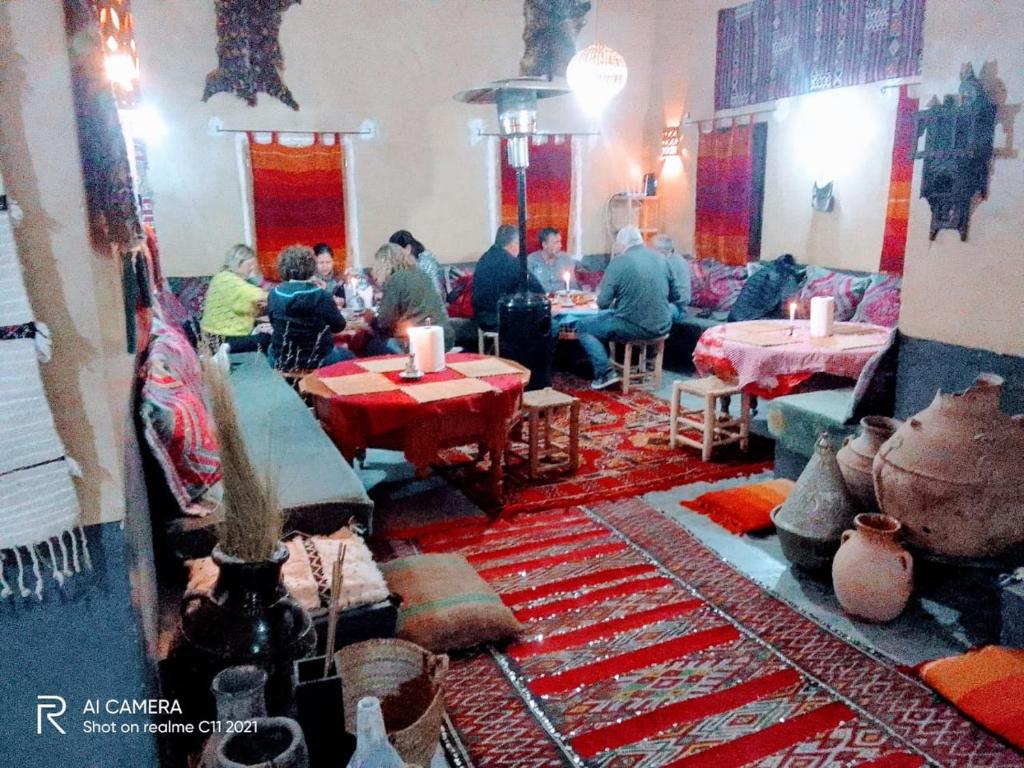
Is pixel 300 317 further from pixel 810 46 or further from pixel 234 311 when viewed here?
pixel 810 46

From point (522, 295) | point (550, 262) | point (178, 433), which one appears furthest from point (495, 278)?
point (178, 433)

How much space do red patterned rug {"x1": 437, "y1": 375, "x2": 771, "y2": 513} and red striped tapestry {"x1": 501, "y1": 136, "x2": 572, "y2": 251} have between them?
3150 millimetres

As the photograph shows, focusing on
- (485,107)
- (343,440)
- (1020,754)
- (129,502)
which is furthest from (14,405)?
(485,107)

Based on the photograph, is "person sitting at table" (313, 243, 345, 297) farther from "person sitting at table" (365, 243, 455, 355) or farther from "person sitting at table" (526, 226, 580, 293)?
"person sitting at table" (526, 226, 580, 293)

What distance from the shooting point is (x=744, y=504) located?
356cm

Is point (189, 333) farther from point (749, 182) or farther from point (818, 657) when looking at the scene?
point (749, 182)

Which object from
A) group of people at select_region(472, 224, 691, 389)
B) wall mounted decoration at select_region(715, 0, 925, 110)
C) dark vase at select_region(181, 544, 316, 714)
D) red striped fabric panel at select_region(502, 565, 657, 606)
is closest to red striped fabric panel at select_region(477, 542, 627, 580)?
red striped fabric panel at select_region(502, 565, 657, 606)

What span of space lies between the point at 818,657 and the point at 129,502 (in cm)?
202

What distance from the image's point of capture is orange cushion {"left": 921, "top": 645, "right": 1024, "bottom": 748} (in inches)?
83.4

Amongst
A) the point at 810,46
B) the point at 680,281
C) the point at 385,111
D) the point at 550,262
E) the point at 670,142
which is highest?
the point at 810,46

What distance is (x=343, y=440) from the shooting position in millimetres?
3324

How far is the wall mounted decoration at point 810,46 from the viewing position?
5363mm

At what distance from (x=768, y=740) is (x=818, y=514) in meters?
1.02

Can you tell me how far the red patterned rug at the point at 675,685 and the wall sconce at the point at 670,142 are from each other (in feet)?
17.8
